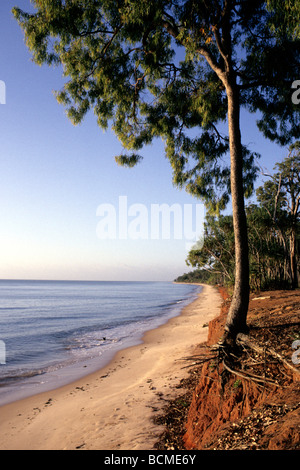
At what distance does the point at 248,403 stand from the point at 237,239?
3023 millimetres

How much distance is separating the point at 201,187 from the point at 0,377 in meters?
9.33

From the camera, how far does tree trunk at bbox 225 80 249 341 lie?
5465 millimetres

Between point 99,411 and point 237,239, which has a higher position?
point 237,239

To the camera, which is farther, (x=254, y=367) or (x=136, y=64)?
(x=136, y=64)

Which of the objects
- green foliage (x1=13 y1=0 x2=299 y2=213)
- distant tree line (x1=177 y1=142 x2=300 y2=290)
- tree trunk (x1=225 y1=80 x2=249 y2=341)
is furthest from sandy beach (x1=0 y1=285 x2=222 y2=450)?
distant tree line (x1=177 y1=142 x2=300 y2=290)

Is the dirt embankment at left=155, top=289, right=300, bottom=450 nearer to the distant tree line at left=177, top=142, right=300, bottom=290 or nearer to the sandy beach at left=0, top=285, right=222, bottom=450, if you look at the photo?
the sandy beach at left=0, top=285, right=222, bottom=450

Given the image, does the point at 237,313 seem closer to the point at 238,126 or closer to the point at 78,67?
the point at 238,126

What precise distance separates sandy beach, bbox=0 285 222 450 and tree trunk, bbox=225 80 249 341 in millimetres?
2326

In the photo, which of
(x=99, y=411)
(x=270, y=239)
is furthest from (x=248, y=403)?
(x=270, y=239)

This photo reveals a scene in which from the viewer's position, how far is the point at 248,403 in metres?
3.83

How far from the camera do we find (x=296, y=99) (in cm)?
693

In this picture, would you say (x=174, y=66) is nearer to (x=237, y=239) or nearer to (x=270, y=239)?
(x=237, y=239)

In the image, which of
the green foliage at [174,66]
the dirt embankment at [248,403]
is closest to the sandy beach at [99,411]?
the dirt embankment at [248,403]
